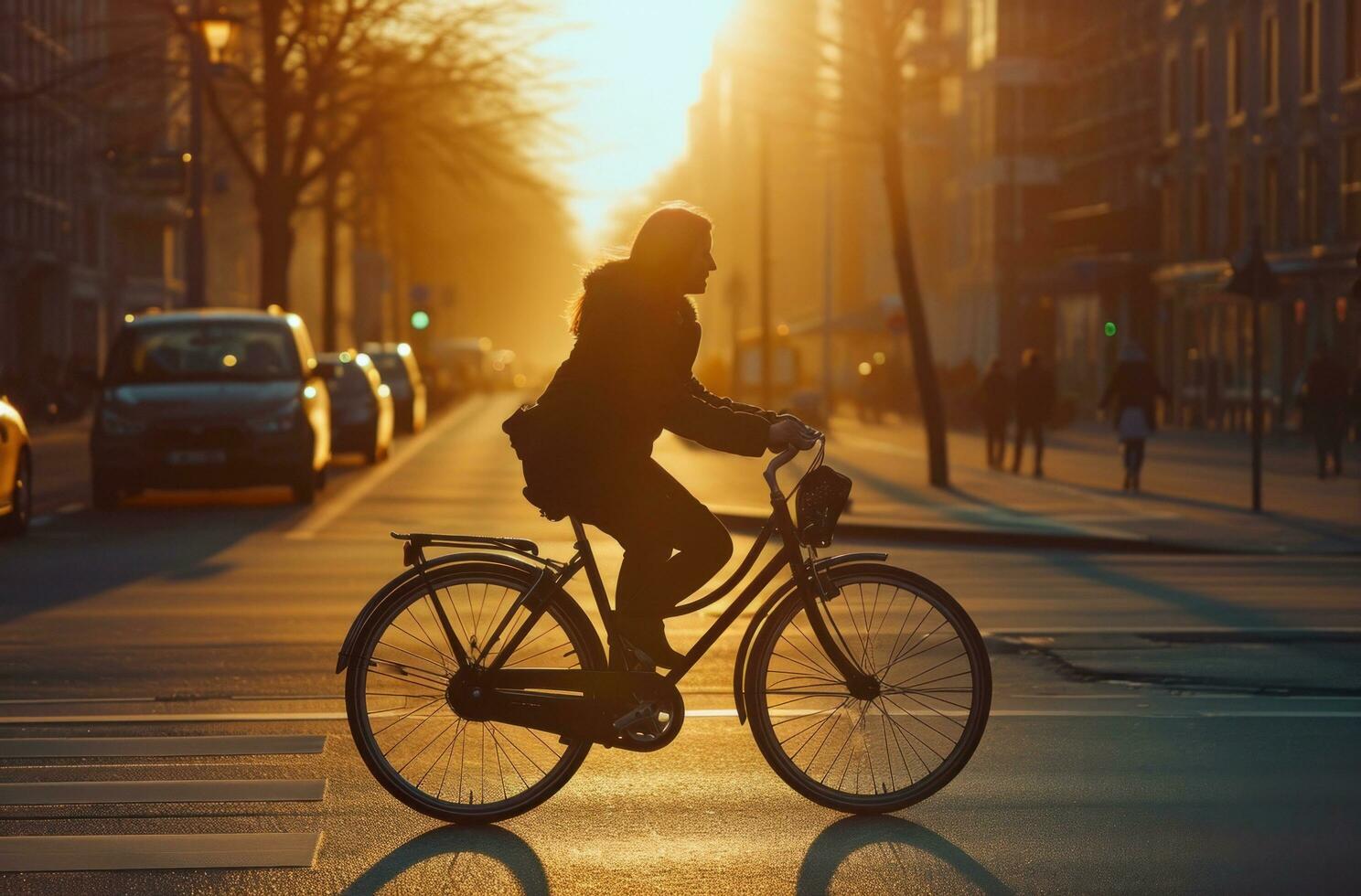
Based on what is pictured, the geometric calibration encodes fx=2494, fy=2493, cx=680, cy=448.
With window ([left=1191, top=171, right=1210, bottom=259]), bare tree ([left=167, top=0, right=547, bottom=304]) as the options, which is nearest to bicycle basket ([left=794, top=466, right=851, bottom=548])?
bare tree ([left=167, top=0, right=547, bottom=304])

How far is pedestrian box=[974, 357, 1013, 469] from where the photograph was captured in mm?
35500

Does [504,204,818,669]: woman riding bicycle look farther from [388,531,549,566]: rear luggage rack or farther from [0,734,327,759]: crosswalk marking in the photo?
[0,734,327,759]: crosswalk marking

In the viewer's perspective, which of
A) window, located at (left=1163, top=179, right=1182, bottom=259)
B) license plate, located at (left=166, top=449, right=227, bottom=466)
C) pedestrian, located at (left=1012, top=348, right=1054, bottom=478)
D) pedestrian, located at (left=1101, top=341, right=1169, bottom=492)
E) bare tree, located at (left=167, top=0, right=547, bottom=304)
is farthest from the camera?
window, located at (left=1163, top=179, right=1182, bottom=259)

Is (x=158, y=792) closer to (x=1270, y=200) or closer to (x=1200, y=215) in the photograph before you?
(x=1270, y=200)

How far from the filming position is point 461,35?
38062mm

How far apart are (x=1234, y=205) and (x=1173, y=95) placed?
18.9 feet

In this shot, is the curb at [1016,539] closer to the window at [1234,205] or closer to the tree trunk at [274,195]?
the tree trunk at [274,195]

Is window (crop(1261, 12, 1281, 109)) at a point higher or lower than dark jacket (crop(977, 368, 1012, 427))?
higher

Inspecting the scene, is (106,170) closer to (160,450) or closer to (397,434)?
(397,434)

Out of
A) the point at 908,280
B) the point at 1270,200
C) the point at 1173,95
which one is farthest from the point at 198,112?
the point at 1173,95

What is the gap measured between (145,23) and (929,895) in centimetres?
3509

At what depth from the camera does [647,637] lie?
23.4 ft

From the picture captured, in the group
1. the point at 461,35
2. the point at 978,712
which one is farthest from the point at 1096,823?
the point at 461,35

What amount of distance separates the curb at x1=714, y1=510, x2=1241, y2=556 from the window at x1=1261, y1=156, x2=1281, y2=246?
31498mm
